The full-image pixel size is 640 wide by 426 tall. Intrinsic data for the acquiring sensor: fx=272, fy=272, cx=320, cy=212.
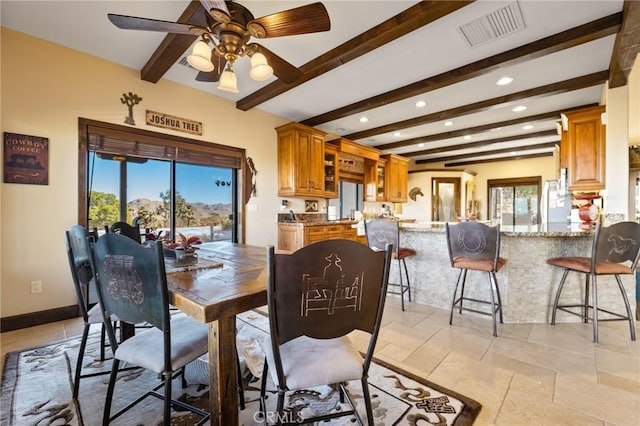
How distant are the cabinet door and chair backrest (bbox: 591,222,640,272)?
5.10 feet

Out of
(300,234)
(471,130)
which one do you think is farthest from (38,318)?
(471,130)

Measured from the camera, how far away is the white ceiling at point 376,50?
7.43 feet

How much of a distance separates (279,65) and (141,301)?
1.98m

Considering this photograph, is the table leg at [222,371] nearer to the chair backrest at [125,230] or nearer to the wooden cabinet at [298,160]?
the chair backrest at [125,230]

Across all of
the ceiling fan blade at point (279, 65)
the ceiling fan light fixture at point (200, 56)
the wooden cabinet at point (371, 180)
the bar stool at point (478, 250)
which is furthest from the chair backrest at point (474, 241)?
the wooden cabinet at point (371, 180)

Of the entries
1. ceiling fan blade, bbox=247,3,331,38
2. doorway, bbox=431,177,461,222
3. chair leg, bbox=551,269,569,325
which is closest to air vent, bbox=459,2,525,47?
ceiling fan blade, bbox=247,3,331,38

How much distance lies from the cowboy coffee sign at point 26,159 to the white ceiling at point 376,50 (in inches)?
40.4

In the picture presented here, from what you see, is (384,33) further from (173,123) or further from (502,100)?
(173,123)

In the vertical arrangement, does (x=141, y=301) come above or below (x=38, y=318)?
above

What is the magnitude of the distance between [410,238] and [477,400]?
78.5 inches

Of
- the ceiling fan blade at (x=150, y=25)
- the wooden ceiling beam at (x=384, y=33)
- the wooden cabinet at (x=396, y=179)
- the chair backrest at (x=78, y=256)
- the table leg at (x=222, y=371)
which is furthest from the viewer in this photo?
the wooden cabinet at (x=396, y=179)

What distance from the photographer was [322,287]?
3.37ft

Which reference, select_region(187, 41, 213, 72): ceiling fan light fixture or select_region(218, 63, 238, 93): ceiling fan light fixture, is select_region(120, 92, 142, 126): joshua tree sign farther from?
select_region(187, 41, 213, 72): ceiling fan light fixture

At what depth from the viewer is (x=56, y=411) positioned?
4.89ft
